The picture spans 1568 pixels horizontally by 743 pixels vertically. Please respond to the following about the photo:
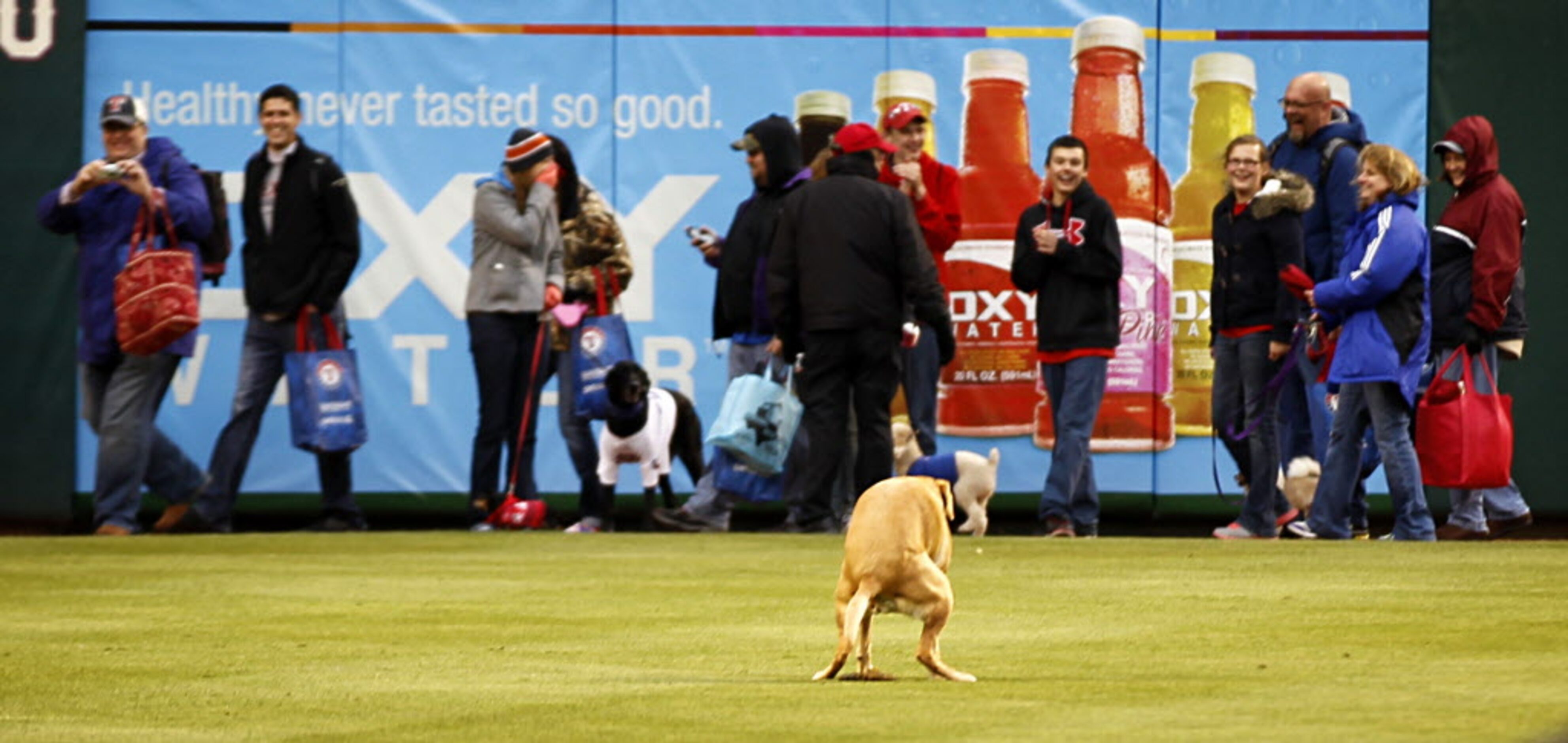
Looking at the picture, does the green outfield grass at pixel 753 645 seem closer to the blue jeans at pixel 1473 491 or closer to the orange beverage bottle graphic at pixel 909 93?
the blue jeans at pixel 1473 491

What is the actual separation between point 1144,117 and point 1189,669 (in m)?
8.14

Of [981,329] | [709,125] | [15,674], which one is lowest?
[15,674]

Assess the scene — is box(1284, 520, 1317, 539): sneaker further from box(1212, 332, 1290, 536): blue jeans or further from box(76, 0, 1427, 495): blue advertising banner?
box(76, 0, 1427, 495): blue advertising banner

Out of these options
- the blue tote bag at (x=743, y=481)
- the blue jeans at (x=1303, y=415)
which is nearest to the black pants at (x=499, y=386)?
the blue tote bag at (x=743, y=481)

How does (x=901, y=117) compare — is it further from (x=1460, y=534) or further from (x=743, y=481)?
(x=1460, y=534)

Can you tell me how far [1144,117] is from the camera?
14086mm

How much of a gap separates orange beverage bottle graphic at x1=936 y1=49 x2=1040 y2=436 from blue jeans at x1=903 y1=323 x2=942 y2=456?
111 centimetres

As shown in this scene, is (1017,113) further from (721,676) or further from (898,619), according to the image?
(721,676)

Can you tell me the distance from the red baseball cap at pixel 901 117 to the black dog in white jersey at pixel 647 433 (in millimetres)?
1814

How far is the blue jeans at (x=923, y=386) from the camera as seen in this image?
12.9 m

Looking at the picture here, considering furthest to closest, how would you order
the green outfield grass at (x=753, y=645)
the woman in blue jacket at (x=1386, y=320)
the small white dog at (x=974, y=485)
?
the small white dog at (x=974, y=485) < the woman in blue jacket at (x=1386, y=320) < the green outfield grass at (x=753, y=645)

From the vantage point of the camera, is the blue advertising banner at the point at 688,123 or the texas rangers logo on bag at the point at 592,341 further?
the blue advertising banner at the point at 688,123

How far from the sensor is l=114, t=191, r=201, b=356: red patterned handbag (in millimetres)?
12297

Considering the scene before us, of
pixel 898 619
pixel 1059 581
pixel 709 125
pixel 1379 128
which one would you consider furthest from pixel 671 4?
pixel 898 619
